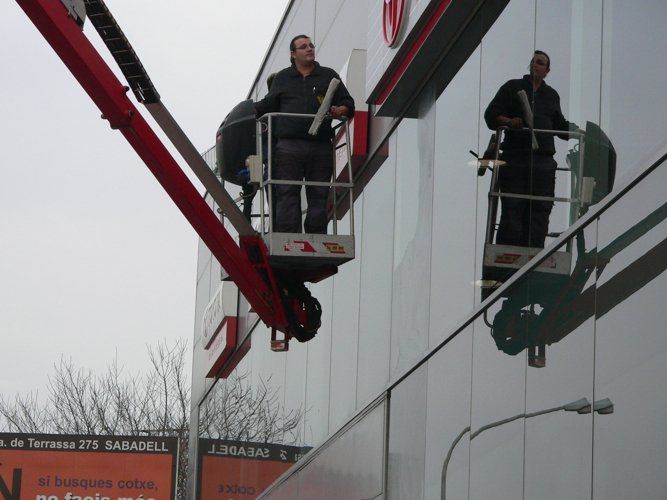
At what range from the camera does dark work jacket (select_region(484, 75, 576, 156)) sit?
29.0ft

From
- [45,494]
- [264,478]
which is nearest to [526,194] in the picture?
[264,478]

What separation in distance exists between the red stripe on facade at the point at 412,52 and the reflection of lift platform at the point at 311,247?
150 centimetres

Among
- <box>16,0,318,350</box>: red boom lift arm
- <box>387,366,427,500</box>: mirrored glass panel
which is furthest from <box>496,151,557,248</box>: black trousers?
<box>16,0,318,350</box>: red boom lift arm

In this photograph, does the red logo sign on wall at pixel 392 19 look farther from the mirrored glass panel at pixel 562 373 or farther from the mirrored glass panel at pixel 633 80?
the mirrored glass panel at pixel 633 80

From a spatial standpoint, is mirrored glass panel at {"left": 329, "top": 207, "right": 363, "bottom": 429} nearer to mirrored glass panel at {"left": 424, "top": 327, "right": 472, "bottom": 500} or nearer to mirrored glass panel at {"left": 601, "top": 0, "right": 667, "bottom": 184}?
mirrored glass panel at {"left": 424, "top": 327, "right": 472, "bottom": 500}

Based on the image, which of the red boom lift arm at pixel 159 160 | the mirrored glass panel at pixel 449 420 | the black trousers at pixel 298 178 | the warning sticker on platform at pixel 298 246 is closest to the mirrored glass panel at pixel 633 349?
the mirrored glass panel at pixel 449 420

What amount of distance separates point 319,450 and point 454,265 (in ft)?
17.5

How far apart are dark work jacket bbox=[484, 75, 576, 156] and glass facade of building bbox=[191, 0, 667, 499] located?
0.11 metres

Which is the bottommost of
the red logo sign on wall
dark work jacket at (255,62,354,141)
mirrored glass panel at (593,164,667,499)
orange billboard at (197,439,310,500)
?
mirrored glass panel at (593,164,667,499)

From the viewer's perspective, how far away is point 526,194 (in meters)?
9.28

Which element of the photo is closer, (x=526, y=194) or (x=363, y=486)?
(x=526, y=194)

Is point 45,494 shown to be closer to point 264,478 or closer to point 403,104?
point 264,478

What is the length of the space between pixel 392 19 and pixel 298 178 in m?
1.62

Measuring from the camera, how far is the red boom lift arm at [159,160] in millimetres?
11836
